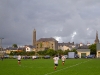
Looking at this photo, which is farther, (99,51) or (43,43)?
(43,43)

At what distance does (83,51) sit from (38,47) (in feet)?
249

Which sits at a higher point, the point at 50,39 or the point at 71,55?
the point at 50,39

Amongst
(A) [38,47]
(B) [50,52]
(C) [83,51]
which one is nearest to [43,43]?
→ (A) [38,47]

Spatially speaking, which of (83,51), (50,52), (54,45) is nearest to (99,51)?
(83,51)

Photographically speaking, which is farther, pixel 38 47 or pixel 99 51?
pixel 38 47

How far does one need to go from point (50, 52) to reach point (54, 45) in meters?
58.1

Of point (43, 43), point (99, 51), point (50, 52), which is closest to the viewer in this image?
point (99, 51)

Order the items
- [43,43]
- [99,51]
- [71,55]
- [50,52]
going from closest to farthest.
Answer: [71,55] < [99,51] < [50,52] < [43,43]

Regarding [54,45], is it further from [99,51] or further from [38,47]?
[99,51]

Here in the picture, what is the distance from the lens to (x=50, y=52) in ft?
441

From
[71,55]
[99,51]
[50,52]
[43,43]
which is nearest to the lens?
[71,55]

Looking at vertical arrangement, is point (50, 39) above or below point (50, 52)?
above

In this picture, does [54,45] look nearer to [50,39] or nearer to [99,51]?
[50,39]

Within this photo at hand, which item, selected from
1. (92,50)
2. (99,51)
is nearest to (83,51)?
(99,51)
